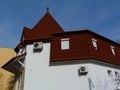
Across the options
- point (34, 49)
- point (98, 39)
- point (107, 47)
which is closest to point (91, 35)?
point (98, 39)

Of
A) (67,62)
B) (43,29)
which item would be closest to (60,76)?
(67,62)

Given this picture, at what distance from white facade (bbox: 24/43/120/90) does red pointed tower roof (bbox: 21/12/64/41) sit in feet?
5.42

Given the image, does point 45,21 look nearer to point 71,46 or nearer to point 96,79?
point 71,46

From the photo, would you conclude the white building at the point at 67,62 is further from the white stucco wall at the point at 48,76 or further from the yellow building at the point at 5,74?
the yellow building at the point at 5,74

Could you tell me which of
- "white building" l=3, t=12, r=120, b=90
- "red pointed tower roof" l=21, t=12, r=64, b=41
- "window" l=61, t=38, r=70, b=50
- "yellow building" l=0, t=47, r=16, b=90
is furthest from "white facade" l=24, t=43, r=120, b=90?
"yellow building" l=0, t=47, r=16, b=90

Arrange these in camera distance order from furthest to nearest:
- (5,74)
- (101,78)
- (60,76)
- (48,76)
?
(5,74) → (101,78) → (48,76) → (60,76)

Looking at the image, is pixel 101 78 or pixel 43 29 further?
pixel 43 29

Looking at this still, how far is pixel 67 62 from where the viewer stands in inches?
638

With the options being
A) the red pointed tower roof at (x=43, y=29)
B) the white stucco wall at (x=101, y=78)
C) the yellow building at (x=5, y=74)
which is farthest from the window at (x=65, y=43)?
the yellow building at (x=5, y=74)

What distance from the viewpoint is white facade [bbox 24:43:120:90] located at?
15.5 meters

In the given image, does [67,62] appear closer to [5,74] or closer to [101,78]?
[101,78]

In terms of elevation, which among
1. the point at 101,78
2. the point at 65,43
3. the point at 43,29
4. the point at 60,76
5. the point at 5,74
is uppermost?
the point at 43,29

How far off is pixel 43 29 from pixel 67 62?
4259 mm

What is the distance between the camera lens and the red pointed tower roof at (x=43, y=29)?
59.2 ft
